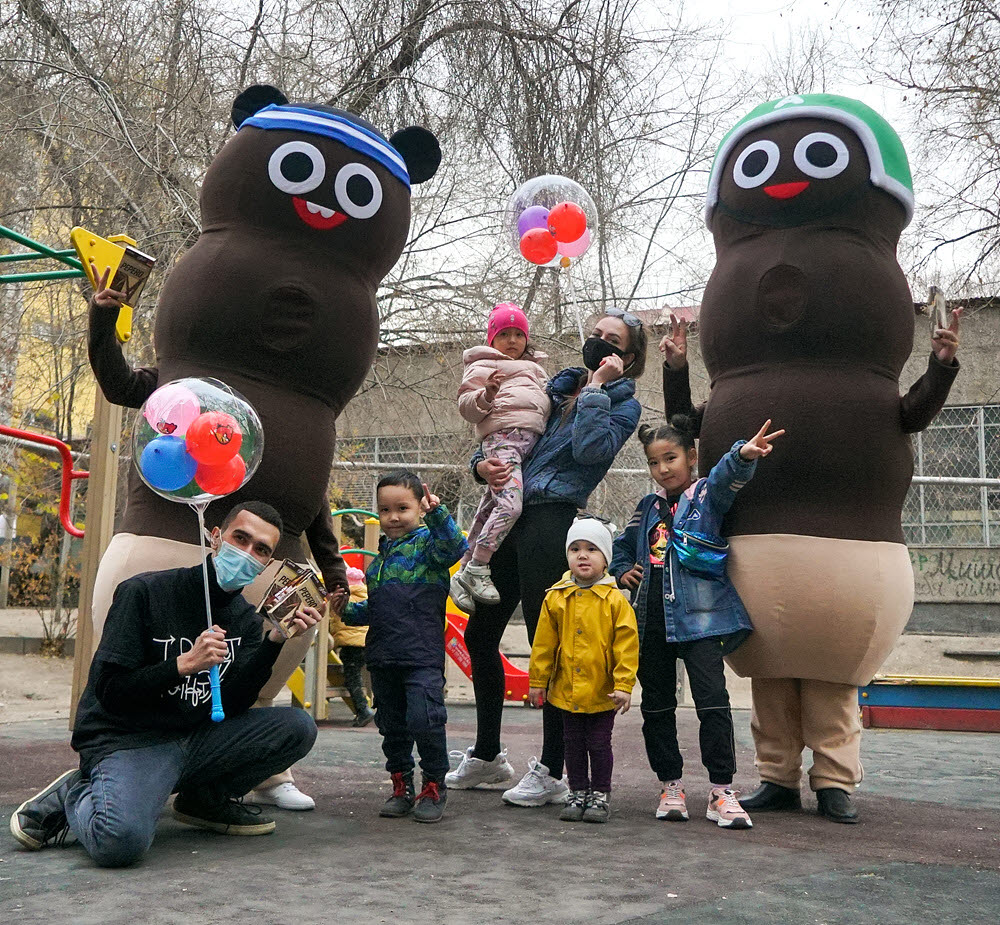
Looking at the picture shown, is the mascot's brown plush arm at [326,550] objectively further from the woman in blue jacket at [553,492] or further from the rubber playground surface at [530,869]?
the rubber playground surface at [530,869]

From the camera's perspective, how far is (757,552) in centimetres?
426

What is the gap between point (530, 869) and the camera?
3270 mm

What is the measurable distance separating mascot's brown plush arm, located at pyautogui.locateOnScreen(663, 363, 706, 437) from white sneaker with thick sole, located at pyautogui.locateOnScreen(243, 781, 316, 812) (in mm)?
2191

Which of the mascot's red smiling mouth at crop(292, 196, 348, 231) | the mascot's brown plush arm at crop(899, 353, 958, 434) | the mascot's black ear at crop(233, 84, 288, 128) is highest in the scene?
A: the mascot's black ear at crop(233, 84, 288, 128)

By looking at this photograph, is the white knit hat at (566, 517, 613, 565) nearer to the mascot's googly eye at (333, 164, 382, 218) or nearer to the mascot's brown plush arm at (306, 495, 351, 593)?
the mascot's brown plush arm at (306, 495, 351, 593)

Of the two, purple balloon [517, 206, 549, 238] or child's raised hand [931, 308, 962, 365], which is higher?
purple balloon [517, 206, 549, 238]

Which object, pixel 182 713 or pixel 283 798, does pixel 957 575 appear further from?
pixel 182 713

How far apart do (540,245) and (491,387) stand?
117 cm

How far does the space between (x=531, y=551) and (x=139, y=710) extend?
1.62 m

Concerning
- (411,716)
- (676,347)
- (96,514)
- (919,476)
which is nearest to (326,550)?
(411,716)

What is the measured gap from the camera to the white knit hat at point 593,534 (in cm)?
426

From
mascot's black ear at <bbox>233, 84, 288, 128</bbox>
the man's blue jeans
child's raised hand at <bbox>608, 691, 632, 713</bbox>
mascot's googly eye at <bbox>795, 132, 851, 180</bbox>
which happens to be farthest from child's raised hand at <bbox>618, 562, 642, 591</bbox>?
mascot's black ear at <bbox>233, 84, 288, 128</bbox>

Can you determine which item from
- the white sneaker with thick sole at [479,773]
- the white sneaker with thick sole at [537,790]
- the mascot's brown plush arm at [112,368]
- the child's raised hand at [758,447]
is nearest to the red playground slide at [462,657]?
the white sneaker with thick sole at [479,773]

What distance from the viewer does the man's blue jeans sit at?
126 inches
